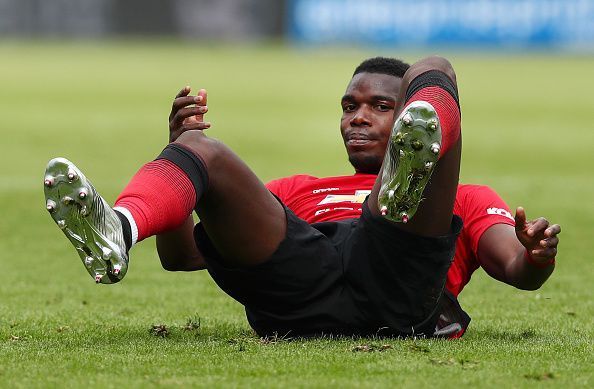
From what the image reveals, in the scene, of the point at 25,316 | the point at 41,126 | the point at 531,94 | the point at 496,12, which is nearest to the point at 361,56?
the point at 496,12

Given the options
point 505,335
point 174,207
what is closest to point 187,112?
point 174,207

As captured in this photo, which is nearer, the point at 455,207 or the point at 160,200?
the point at 160,200

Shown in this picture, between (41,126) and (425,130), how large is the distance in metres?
15.5

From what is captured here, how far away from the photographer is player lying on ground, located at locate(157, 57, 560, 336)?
5.34 m

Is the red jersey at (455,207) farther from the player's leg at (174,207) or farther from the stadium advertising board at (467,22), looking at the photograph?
the stadium advertising board at (467,22)

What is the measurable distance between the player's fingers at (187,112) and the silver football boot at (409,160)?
2.99 ft

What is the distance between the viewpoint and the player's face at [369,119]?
18.8 feet

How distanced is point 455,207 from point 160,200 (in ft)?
5.08

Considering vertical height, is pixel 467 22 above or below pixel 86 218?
below

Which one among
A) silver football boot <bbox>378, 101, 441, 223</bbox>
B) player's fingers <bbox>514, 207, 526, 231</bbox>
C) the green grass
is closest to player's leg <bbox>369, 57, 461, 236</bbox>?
silver football boot <bbox>378, 101, 441, 223</bbox>

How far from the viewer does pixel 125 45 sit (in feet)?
134

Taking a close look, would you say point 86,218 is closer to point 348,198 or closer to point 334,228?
point 334,228

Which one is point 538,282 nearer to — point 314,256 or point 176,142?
point 314,256

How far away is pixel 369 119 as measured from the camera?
5719mm
